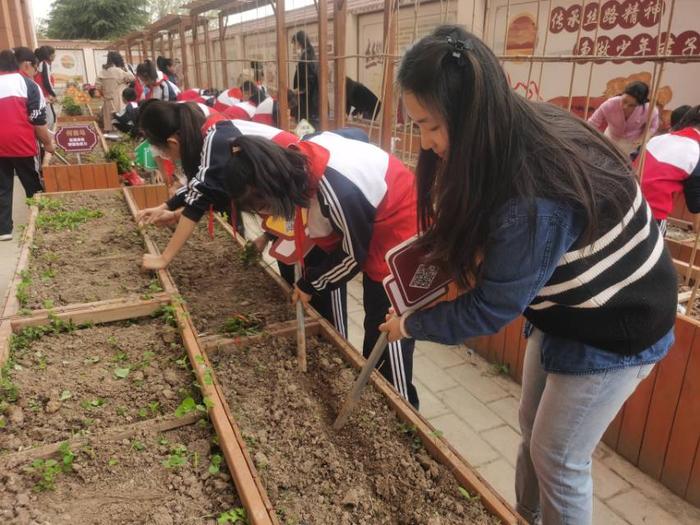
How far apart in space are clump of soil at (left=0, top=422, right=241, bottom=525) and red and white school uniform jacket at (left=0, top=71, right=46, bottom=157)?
4.46m

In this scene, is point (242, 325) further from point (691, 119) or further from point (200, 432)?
point (691, 119)

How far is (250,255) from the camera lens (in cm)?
278

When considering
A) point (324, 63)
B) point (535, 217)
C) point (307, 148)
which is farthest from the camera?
point (324, 63)

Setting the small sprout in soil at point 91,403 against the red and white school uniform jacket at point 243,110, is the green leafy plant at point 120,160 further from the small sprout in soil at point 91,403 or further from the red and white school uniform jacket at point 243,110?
the small sprout in soil at point 91,403

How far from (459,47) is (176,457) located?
3.79 ft

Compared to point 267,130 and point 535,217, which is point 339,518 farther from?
point 267,130

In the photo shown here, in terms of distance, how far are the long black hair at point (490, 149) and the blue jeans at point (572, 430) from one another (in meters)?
0.42

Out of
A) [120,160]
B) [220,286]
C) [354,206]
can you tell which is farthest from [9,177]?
[354,206]

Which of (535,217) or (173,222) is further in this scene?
(173,222)

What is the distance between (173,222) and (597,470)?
2442 millimetres

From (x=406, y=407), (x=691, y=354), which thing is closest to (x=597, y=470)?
(x=691, y=354)

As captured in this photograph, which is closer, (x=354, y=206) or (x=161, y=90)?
(x=354, y=206)

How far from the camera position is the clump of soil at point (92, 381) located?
1.51 meters

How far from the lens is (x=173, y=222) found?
3.03 m
